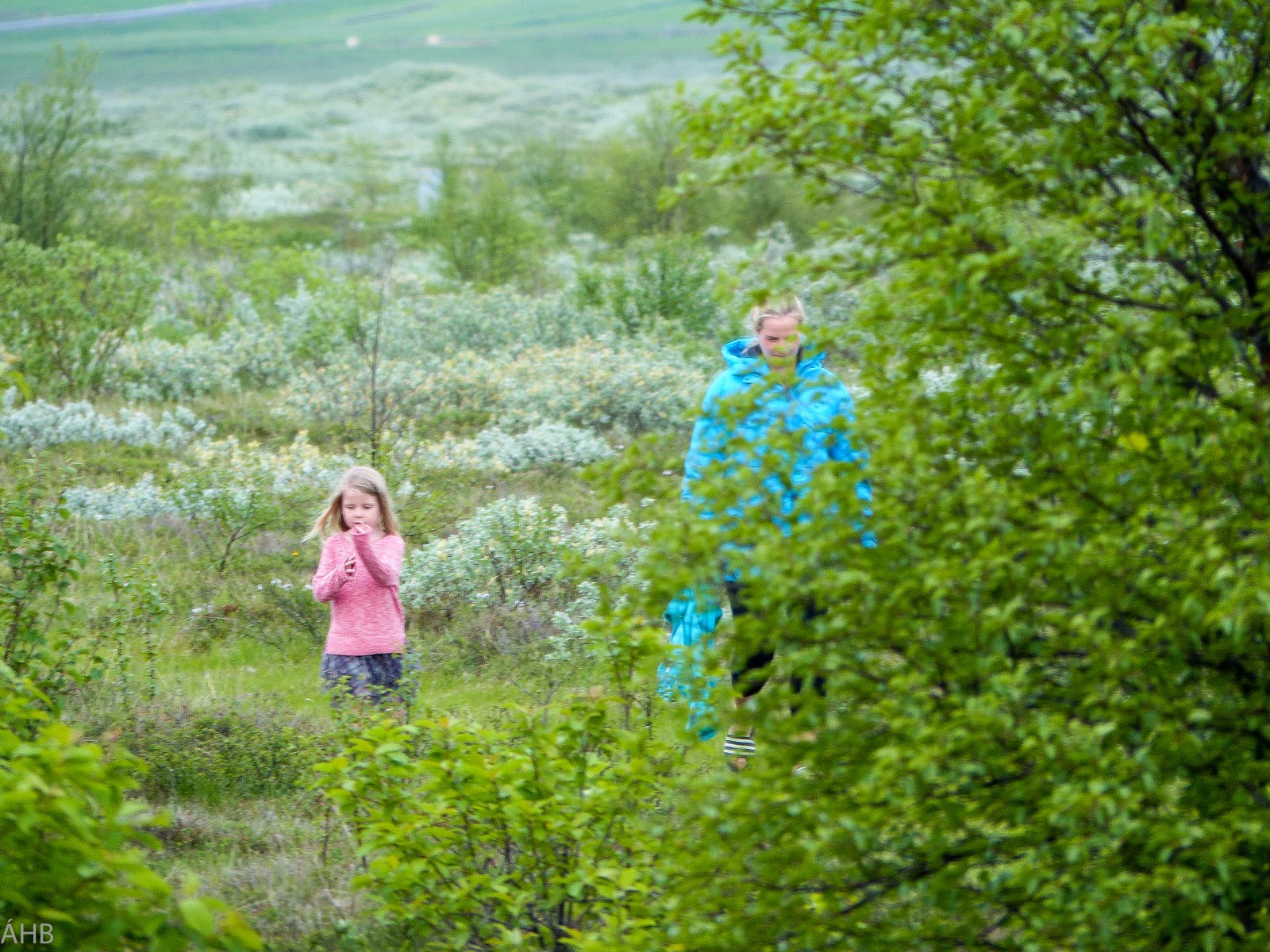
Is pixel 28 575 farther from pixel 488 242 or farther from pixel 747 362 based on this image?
pixel 488 242

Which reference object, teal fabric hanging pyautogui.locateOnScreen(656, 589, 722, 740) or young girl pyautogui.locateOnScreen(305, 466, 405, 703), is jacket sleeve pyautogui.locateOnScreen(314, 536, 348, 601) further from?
teal fabric hanging pyautogui.locateOnScreen(656, 589, 722, 740)

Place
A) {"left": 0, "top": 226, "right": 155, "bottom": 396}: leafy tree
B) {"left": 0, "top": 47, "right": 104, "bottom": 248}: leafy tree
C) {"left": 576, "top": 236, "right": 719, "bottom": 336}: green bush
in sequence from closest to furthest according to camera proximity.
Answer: {"left": 0, "top": 226, "right": 155, "bottom": 396}: leafy tree, {"left": 576, "top": 236, "right": 719, "bottom": 336}: green bush, {"left": 0, "top": 47, "right": 104, "bottom": 248}: leafy tree

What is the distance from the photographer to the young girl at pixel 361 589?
607cm

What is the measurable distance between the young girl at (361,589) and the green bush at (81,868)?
3.03 m

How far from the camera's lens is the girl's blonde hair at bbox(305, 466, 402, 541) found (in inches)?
242

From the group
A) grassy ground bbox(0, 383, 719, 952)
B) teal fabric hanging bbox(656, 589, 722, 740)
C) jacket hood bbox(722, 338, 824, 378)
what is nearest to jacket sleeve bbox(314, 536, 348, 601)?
grassy ground bbox(0, 383, 719, 952)

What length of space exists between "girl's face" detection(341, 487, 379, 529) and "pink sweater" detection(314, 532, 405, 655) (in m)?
0.08

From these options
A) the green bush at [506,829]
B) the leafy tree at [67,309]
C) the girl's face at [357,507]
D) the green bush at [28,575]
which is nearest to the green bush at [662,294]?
the leafy tree at [67,309]

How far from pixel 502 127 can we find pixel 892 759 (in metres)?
69.7

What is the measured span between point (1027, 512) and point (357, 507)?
3.99 metres

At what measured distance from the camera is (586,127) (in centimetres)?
6812

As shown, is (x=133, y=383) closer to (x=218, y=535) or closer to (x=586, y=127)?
(x=218, y=535)

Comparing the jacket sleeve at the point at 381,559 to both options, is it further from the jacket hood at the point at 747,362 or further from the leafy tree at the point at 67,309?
the leafy tree at the point at 67,309

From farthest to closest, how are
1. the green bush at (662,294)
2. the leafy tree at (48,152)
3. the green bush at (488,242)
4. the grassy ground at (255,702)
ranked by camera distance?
1. the green bush at (488,242)
2. the leafy tree at (48,152)
3. the green bush at (662,294)
4. the grassy ground at (255,702)
